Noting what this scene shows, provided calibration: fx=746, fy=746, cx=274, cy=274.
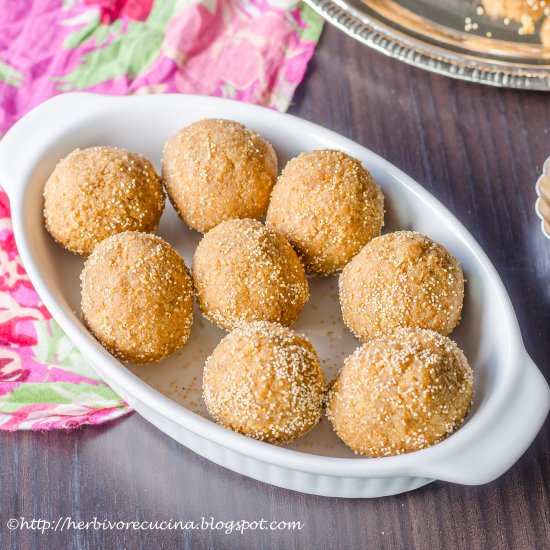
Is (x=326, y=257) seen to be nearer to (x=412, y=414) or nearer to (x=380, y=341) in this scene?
(x=380, y=341)

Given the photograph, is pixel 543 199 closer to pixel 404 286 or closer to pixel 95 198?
pixel 404 286

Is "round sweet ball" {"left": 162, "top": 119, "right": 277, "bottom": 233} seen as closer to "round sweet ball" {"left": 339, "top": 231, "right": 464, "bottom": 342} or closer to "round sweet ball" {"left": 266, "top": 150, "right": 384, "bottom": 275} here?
"round sweet ball" {"left": 266, "top": 150, "right": 384, "bottom": 275}

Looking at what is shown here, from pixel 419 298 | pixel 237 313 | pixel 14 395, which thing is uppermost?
pixel 419 298

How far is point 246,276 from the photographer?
109cm

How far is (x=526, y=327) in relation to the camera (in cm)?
130

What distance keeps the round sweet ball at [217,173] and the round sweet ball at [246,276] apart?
8cm

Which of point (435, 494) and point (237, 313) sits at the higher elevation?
point (237, 313)

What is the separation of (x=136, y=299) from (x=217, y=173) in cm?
26

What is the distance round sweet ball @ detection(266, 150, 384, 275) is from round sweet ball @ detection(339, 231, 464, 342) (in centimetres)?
6

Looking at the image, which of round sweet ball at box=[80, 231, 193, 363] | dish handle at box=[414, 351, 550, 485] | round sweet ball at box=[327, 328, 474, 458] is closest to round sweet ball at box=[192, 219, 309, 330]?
round sweet ball at box=[80, 231, 193, 363]

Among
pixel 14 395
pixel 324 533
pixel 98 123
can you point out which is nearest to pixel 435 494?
pixel 324 533

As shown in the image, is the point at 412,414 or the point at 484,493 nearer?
the point at 412,414

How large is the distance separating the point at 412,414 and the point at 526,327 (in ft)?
1.44

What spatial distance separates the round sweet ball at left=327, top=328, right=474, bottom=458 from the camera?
961 mm
